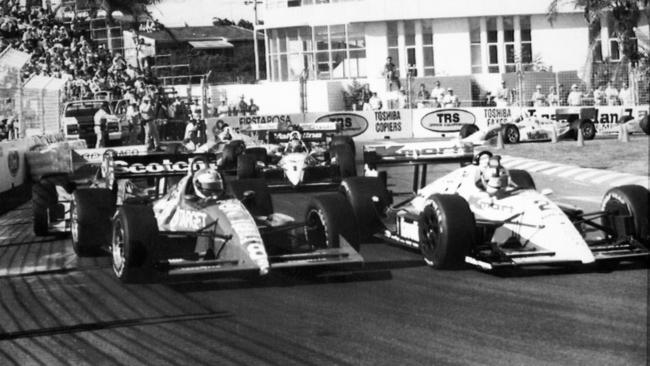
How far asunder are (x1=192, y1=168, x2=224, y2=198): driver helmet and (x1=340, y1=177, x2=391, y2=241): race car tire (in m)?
2.37

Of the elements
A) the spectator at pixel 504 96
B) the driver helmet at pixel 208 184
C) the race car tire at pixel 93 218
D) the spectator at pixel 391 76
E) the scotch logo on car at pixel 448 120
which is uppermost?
the spectator at pixel 391 76

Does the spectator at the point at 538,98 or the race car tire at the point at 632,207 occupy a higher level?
the spectator at the point at 538,98

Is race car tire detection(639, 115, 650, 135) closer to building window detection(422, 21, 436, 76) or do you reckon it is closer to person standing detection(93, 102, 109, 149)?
person standing detection(93, 102, 109, 149)

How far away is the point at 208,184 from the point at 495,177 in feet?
9.94

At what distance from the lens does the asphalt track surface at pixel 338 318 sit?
8062 millimetres

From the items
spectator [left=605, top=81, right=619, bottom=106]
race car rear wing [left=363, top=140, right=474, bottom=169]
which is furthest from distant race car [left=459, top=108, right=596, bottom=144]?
race car rear wing [left=363, top=140, right=474, bottom=169]

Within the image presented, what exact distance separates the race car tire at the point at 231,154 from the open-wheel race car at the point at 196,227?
8.56m

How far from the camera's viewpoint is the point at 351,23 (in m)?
54.1

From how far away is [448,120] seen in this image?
39.4 meters

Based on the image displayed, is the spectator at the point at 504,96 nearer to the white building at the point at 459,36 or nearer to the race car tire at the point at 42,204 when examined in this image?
the white building at the point at 459,36

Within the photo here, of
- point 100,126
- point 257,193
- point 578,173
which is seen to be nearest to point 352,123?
point 100,126

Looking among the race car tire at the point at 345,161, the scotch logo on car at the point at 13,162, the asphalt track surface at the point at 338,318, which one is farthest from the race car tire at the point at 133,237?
the scotch logo on car at the point at 13,162

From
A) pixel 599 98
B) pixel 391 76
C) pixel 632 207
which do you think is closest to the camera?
pixel 632 207

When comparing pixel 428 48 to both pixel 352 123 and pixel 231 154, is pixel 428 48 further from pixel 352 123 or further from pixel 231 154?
pixel 231 154
